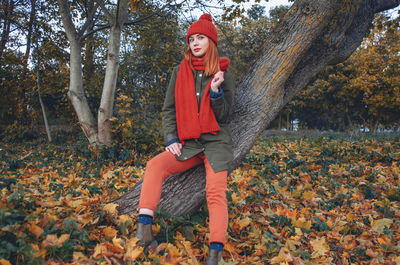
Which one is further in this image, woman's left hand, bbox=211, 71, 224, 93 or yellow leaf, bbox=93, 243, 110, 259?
woman's left hand, bbox=211, 71, 224, 93

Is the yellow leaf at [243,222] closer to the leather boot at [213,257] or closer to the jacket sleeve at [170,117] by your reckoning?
the leather boot at [213,257]

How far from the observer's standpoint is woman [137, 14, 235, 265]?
1996mm

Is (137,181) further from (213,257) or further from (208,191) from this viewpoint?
(213,257)

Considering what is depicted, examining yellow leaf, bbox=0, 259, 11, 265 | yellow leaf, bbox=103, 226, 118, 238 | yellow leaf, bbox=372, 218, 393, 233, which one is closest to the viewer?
yellow leaf, bbox=0, 259, 11, 265

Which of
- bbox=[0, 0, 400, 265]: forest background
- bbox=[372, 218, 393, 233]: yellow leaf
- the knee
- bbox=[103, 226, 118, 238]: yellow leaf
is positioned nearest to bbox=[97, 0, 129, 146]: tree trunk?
bbox=[0, 0, 400, 265]: forest background

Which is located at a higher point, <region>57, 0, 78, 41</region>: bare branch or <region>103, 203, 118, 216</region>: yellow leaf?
<region>57, 0, 78, 41</region>: bare branch

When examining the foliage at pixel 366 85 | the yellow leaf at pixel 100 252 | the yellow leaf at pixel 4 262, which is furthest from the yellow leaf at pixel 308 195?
the foliage at pixel 366 85

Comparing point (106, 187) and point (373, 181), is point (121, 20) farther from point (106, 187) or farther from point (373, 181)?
point (373, 181)

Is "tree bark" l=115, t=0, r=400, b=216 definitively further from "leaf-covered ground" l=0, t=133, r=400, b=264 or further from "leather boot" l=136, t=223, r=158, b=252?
"leather boot" l=136, t=223, r=158, b=252

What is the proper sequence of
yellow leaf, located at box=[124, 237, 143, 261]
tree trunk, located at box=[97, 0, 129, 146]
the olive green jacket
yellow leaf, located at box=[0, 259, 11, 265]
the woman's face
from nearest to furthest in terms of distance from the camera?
yellow leaf, located at box=[0, 259, 11, 265] → yellow leaf, located at box=[124, 237, 143, 261] → the olive green jacket → the woman's face → tree trunk, located at box=[97, 0, 129, 146]

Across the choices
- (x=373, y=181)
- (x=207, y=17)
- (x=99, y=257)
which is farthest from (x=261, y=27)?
(x=99, y=257)

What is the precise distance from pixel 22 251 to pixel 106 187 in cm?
190

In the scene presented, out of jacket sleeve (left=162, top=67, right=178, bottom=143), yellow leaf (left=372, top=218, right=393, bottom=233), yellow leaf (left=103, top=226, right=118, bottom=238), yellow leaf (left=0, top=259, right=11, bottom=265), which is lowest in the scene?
yellow leaf (left=372, top=218, right=393, bottom=233)

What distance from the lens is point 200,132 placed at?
2.18 metres
